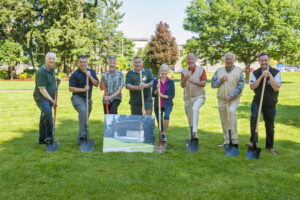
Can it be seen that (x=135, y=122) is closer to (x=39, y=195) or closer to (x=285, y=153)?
(x=39, y=195)

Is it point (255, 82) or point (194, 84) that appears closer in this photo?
point (255, 82)

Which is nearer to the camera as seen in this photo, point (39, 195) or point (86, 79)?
point (39, 195)

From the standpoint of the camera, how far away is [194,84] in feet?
20.5

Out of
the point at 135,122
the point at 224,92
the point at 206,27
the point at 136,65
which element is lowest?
the point at 135,122

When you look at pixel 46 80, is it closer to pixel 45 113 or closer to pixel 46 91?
pixel 46 91

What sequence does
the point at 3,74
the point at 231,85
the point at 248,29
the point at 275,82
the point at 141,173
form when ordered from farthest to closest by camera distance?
1. the point at 3,74
2. the point at 248,29
3. the point at 231,85
4. the point at 275,82
5. the point at 141,173

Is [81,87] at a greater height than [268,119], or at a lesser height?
greater

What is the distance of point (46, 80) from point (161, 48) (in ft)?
173

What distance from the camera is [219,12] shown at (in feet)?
117

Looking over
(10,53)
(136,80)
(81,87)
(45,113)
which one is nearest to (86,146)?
(45,113)

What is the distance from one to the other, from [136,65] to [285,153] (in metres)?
3.80

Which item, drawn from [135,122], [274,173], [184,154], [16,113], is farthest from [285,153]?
[16,113]

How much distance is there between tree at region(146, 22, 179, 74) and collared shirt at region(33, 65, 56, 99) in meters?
51.6

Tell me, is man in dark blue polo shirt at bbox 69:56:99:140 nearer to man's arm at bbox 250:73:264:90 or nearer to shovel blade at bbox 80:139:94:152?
shovel blade at bbox 80:139:94:152
